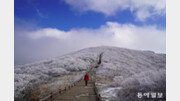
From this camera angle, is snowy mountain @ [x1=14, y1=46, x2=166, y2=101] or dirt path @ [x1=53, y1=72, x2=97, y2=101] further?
dirt path @ [x1=53, y1=72, x2=97, y2=101]

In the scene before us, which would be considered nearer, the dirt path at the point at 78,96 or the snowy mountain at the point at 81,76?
the snowy mountain at the point at 81,76

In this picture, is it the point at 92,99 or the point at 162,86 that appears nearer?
the point at 162,86

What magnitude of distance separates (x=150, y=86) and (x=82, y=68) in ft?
85.4

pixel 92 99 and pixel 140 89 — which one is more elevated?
pixel 140 89

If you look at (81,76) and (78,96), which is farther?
(81,76)

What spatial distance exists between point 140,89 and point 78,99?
461 centimetres

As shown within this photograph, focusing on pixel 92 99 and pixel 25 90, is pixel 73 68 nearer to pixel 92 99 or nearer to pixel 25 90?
pixel 25 90

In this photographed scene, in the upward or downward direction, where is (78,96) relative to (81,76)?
upward

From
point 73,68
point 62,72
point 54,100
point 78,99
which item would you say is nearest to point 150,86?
point 78,99

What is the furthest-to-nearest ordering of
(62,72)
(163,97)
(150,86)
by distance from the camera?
(62,72)
(150,86)
(163,97)

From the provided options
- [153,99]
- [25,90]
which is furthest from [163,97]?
[25,90]
